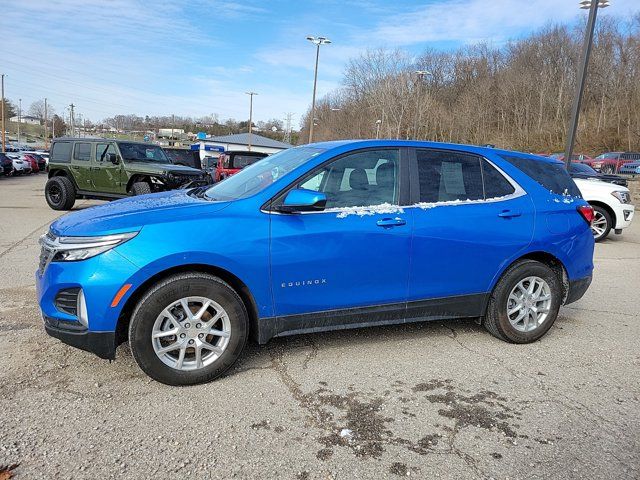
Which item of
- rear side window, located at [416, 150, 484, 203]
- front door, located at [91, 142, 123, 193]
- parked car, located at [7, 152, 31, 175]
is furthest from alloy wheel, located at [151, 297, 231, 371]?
parked car, located at [7, 152, 31, 175]

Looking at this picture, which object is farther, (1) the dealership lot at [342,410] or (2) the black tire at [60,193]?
(2) the black tire at [60,193]

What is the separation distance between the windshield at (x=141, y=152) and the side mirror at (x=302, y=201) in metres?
10.4

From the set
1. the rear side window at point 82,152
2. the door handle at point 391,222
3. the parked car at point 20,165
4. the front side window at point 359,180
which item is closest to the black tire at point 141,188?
the rear side window at point 82,152

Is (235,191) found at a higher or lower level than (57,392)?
higher

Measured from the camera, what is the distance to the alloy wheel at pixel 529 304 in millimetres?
4320

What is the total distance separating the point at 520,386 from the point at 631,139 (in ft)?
157

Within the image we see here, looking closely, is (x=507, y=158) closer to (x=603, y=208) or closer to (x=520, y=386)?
(x=520, y=386)

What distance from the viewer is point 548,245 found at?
4352 mm

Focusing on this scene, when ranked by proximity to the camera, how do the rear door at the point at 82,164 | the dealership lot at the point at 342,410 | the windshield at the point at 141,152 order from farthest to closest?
the rear door at the point at 82,164 < the windshield at the point at 141,152 < the dealership lot at the point at 342,410

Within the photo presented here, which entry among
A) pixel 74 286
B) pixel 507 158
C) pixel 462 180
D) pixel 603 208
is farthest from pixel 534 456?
pixel 603 208

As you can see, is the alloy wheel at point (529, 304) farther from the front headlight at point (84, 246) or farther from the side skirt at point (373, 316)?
the front headlight at point (84, 246)

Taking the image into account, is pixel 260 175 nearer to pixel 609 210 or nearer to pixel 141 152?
pixel 609 210

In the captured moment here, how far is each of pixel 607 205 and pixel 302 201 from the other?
9.50 metres

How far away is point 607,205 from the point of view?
1059cm
